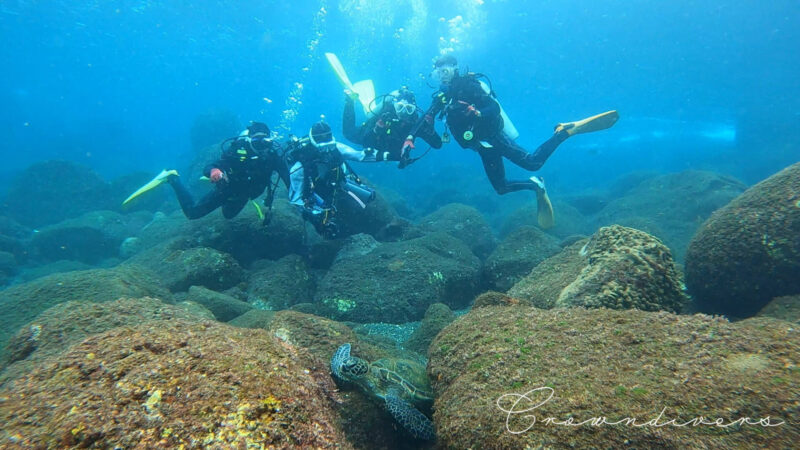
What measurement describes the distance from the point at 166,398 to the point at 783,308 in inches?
261

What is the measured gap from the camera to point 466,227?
11930mm

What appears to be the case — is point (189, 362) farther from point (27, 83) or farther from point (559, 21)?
point (27, 83)

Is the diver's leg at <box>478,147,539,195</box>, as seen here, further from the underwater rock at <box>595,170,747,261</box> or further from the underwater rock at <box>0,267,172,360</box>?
the underwater rock at <box>0,267,172,360</box>

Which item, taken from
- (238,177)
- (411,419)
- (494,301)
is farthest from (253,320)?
(238,177)

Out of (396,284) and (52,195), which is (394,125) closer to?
(396,284)

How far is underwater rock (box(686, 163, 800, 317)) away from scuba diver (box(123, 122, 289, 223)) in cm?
834

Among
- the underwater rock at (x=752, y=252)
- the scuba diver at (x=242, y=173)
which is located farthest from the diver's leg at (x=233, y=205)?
the underwater rock at (x=752, y=252)

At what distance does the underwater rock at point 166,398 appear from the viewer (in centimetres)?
145

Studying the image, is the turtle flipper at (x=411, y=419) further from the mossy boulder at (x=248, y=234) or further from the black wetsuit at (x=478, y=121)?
the mossy boulder at (x=248, y=234)

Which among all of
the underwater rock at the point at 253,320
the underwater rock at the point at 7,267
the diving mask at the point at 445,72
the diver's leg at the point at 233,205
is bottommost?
the underwater rock at the point at 253,320

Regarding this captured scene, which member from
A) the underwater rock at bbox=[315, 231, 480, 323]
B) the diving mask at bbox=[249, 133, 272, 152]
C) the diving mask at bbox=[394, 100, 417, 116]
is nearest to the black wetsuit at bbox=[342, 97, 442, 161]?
the diving mask at bbox=[394, 100, 417, 116]

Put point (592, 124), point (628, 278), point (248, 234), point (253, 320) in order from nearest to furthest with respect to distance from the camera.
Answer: point (628, 278), point (253, 320), point (592, 124), point (248, 234)

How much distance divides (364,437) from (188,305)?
3.81 meters

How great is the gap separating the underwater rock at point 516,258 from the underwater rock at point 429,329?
2580 millimetres
